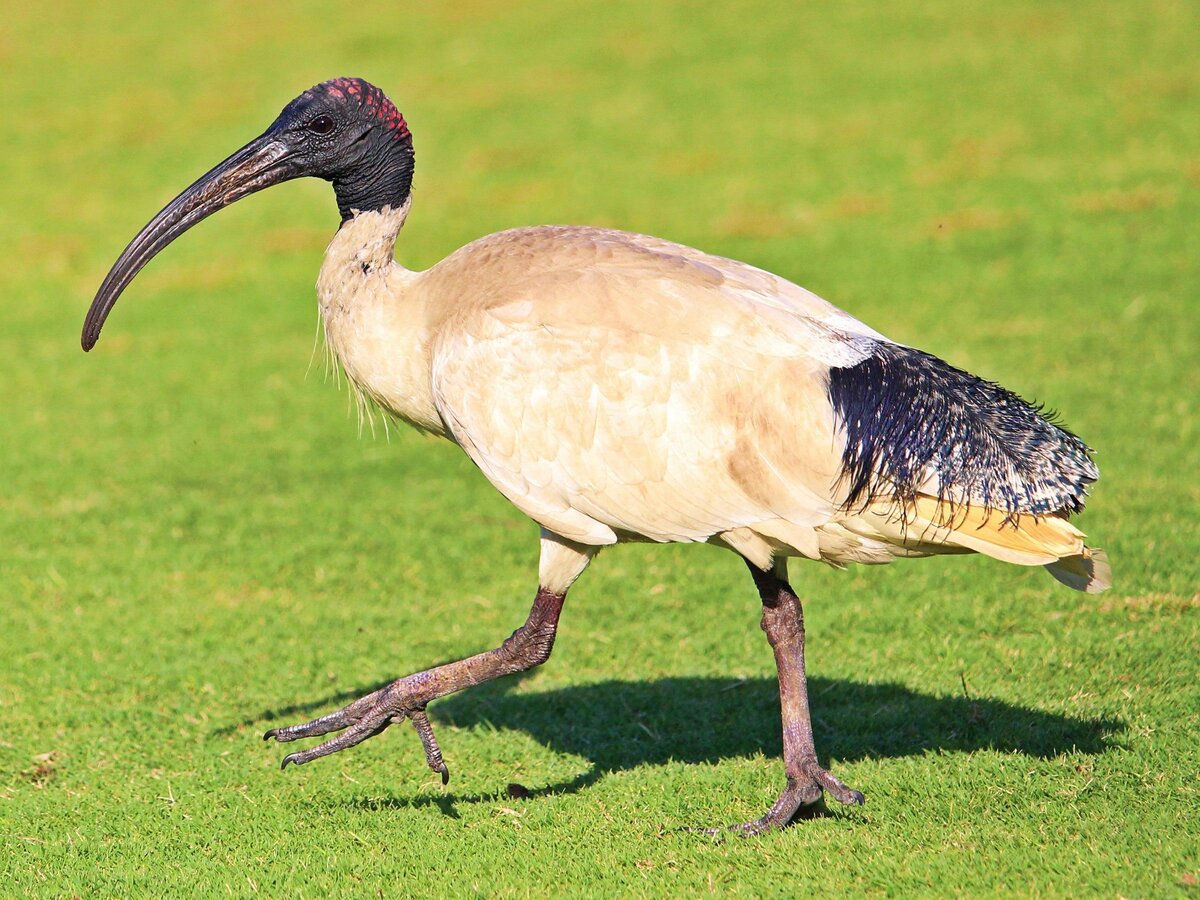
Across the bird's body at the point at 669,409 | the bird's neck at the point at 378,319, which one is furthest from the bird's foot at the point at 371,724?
the bird's neck at the point at 378,319

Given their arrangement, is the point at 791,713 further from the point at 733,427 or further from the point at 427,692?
the point at 427,692

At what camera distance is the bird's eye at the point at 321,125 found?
5.75 m

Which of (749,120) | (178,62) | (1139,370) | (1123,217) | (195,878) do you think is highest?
(178,62)

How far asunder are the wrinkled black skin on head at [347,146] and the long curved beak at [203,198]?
2.5 inches

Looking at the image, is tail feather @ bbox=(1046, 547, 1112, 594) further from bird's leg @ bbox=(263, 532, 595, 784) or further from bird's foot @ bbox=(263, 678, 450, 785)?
bird's foot @ bbox=(263, 678, 450, 785)

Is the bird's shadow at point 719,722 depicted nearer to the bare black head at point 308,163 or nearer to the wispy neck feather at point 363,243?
the wispy neck feather at point 363,243

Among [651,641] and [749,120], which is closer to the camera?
[651,641]

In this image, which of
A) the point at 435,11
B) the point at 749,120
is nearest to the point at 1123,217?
the point at 749,120

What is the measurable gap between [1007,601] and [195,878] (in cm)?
410

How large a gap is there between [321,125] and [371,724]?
2.24 meters

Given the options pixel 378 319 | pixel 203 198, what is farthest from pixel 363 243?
pixel 203 198

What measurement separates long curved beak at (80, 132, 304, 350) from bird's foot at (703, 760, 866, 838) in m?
2.86

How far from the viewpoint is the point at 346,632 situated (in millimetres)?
7637

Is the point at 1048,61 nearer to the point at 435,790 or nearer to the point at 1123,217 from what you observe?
the point at 1123,217
